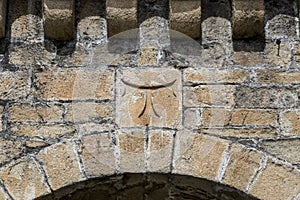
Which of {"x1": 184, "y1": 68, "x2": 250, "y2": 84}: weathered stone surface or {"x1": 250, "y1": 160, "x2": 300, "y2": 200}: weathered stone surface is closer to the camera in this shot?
{"x1": 250, "y1": 160, "x2": 300, "y2": 200}: weathered stone surface

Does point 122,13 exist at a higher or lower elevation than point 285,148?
higher

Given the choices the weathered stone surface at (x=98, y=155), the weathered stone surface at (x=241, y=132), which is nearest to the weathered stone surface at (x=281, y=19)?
the weathered stone surface at (x=241, y=132)

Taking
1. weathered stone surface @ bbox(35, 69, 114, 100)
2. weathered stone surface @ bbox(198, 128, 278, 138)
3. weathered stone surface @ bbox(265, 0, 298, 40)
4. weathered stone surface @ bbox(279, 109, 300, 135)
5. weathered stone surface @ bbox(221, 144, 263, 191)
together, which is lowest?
weathered stone surface @ bbox(221, 144, 263, 191)

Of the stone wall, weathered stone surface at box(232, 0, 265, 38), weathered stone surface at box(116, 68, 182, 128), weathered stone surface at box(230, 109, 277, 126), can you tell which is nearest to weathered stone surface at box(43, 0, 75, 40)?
the stone wall

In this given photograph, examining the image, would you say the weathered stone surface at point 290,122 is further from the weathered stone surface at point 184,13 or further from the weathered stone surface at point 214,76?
the weathered stone surface at point 184,13

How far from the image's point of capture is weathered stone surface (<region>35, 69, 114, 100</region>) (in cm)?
537

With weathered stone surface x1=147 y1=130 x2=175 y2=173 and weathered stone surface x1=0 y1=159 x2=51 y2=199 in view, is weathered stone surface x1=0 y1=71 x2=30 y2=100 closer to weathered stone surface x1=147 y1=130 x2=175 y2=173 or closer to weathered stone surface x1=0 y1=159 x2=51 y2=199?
weathered stone surface x1=0 y1=159 x2=51 y2=199

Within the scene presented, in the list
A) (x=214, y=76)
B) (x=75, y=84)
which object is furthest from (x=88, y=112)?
(x=214, y=76)

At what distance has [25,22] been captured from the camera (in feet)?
18.0

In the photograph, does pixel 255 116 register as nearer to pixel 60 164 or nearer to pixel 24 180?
pixel 60 164

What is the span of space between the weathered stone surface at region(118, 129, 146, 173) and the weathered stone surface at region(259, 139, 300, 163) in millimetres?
571

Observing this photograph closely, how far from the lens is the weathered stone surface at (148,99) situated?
532 centimetres

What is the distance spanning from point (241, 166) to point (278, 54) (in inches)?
24.1

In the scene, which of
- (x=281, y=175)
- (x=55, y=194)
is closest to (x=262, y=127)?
(x=281, y=175)
